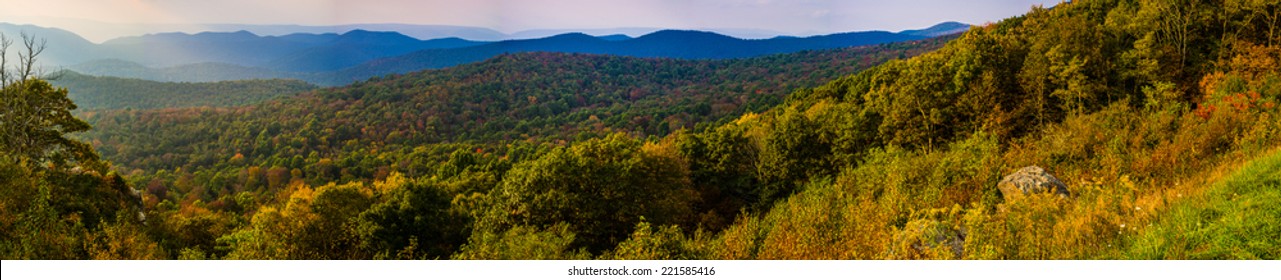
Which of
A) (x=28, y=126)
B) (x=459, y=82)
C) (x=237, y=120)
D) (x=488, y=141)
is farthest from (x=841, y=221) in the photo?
(x=459, y=82)

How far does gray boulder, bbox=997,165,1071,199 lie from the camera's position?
8875 millimetres

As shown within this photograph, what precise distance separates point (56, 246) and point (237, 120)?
4576 inches

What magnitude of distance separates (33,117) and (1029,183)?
1068 inches

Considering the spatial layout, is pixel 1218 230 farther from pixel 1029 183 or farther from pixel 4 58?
pixel 4 58

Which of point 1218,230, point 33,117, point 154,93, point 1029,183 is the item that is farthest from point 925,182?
point 154,93

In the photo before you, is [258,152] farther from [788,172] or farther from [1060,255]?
[1060,255]

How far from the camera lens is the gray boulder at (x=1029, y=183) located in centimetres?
888

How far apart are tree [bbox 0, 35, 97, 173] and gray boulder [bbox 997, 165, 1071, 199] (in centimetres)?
2379

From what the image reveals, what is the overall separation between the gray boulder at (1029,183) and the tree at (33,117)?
78.1 feet

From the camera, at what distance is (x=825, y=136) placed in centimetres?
2292

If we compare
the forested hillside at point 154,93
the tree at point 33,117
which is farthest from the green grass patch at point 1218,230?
the forested hillside at point 154,93

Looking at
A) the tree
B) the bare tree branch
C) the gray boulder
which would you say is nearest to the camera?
the gray boulder

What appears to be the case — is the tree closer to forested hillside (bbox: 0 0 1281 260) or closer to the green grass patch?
forested hillside (bbox: 0 0 1281 260)

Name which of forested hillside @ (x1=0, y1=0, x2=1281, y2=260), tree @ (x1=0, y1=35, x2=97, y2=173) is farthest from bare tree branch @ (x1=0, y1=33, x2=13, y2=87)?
forested hillside @ (x1=0, y1=0, x2=1281, y2=260)
